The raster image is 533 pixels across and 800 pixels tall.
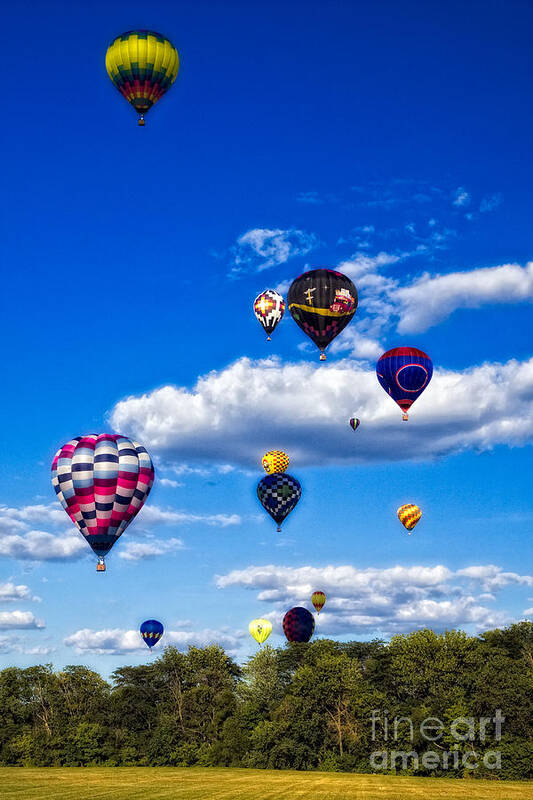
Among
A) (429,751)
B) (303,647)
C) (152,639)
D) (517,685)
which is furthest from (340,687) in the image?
(303,647)

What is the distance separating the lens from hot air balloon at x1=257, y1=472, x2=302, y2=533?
86.1m

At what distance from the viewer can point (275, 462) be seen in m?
102

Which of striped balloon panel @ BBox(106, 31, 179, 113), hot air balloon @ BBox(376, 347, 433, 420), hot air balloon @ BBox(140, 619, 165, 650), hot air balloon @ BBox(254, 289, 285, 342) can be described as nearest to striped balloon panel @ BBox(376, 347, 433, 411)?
hot air balloon @ BBox(376, 347, 433, 420)

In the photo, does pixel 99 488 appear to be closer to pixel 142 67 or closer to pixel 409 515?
pixel 142 67

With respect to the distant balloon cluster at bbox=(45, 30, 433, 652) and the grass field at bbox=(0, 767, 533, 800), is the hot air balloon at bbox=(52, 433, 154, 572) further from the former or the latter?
the grass field at bbox=(0, 767, 533, 800)

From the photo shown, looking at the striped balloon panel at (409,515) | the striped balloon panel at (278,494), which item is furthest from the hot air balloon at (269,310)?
the striped balloon panel at (409,515)

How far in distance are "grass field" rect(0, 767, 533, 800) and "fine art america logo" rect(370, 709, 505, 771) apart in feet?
9.49

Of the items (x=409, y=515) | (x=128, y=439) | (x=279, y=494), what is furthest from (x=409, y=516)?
(x=128, y=439)

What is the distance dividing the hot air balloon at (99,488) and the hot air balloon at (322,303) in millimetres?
17775

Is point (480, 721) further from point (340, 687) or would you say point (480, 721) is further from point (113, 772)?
point (113, 772)

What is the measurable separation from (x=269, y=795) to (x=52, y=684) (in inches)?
2163

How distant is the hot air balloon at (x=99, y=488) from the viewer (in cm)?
5047

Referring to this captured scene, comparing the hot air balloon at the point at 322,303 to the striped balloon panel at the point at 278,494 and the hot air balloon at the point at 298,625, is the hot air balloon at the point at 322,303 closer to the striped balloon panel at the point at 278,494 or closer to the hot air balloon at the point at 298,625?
the striped balloon panel at the point at 278,494

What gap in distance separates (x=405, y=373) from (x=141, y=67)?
2827 centimetres
